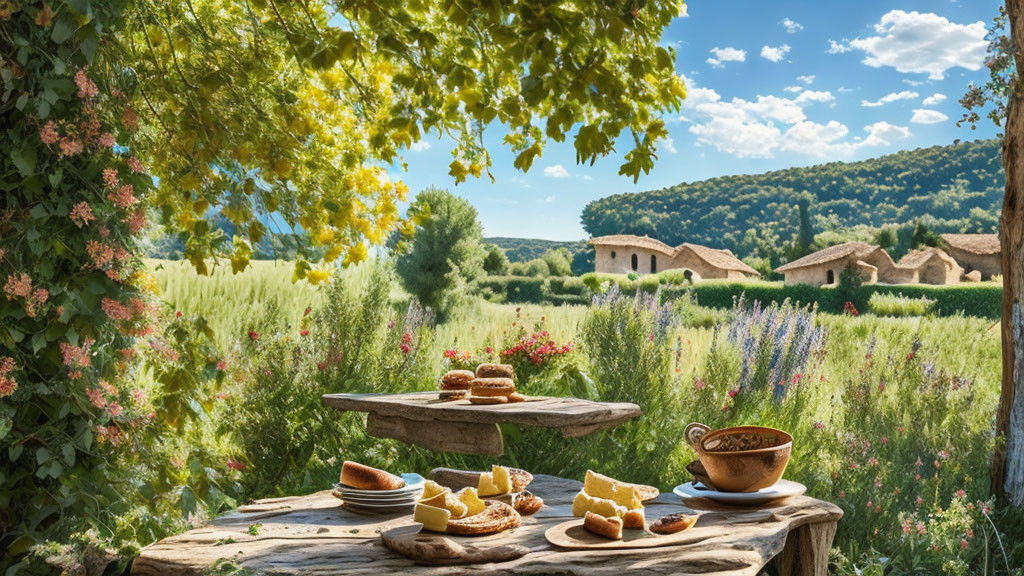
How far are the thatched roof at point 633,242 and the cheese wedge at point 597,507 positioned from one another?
1463 inches

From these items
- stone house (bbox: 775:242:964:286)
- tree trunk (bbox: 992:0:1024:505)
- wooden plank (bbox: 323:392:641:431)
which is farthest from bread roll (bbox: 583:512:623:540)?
stone house (bbox: 775:242:964:286)

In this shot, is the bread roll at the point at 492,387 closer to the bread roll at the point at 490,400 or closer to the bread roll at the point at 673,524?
the bread roll at the point at 490,400

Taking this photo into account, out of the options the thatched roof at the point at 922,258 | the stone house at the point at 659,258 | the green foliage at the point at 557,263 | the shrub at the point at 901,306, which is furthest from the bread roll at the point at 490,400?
the stone house at the point at 659,258

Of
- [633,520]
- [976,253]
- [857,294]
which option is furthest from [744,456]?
[976,253]

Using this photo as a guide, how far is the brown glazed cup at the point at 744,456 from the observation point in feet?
7.42

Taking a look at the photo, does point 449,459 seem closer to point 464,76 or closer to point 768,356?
point 768,356

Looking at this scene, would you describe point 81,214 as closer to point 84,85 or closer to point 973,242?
point 84,85

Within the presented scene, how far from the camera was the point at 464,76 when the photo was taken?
8.41 ft

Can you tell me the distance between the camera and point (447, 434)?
3.39 meters

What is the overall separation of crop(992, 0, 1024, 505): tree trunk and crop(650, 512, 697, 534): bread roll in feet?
10.2

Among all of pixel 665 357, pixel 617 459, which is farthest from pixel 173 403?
pixel 665 357

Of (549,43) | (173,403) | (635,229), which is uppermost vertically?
(635,229)

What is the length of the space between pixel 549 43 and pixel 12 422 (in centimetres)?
211

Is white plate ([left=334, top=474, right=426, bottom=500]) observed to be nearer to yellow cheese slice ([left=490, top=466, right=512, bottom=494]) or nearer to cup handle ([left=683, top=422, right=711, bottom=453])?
yellow cheese slice ([left=490, top=466, right=512, bottom=494])
